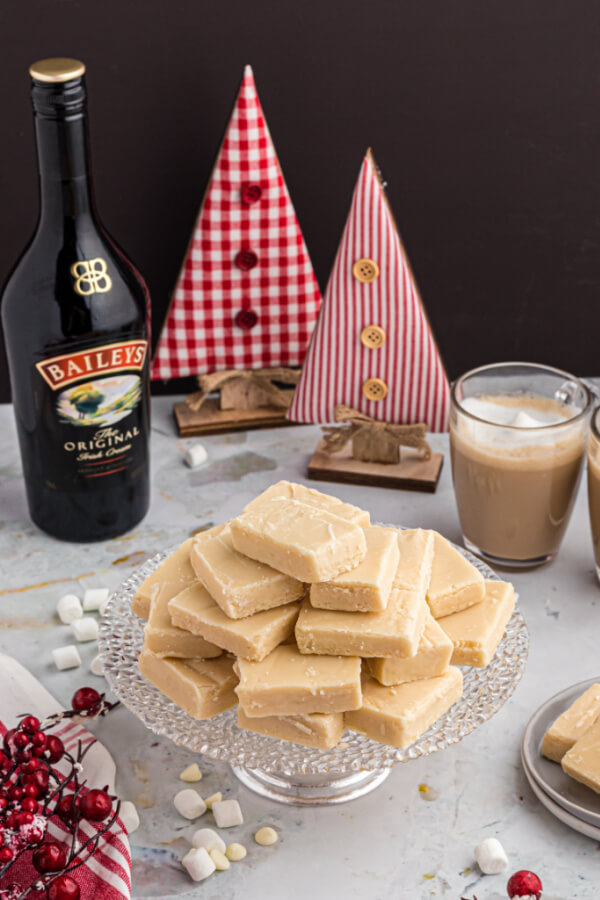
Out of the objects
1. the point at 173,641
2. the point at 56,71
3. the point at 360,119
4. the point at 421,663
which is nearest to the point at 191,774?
the point at 173,641

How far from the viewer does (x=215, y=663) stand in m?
0.93

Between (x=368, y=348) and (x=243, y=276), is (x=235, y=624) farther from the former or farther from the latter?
(x=243, y=276)

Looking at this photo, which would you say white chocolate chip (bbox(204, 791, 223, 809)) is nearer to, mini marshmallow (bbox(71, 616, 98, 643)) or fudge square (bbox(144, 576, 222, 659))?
fudge square (bbox(144, 576, 222, 659))

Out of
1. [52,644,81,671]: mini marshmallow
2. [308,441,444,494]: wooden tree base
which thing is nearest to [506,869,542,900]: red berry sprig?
[52,644,81,671]: mini marshmallow

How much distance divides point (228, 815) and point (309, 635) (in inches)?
7.4

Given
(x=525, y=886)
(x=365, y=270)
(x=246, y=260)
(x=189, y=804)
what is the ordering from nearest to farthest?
(x=525, y=886), (x=189, y=804), (x=365, y=270), (x=246, y=260)

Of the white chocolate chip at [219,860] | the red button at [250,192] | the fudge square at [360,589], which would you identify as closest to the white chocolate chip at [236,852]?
the white chocolate chip at [219,860]

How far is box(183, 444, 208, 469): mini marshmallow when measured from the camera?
1463mm

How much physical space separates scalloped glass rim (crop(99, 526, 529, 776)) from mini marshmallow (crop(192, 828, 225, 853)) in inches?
2.7

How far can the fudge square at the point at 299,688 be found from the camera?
86cm

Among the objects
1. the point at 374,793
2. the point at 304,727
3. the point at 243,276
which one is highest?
the point at 243,276

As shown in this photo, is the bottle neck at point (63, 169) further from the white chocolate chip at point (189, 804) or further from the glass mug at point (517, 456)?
the white chocolate chip at point (189, 804)

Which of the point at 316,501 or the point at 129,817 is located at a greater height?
the point at 316,501

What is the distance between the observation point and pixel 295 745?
90 cm
